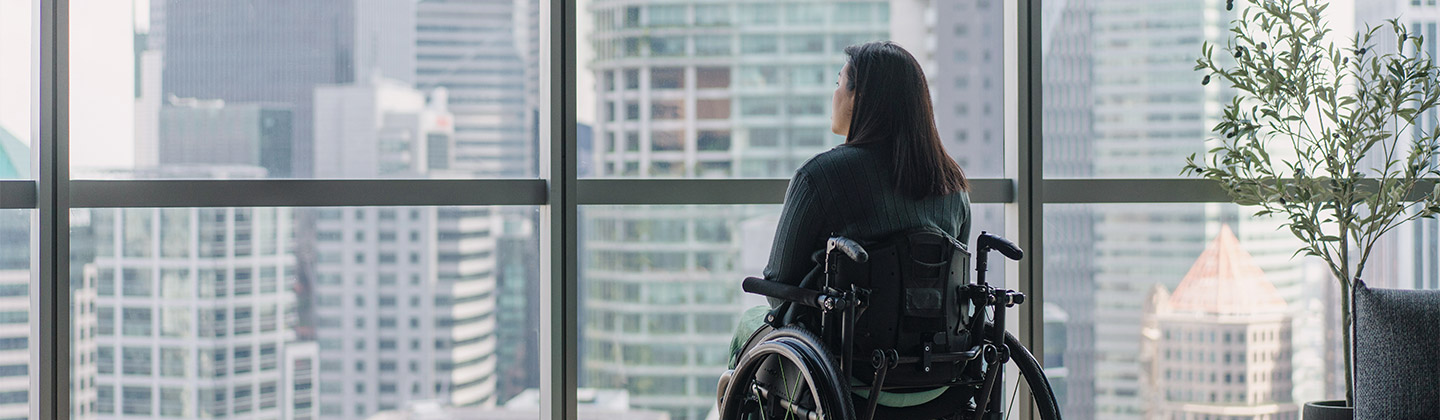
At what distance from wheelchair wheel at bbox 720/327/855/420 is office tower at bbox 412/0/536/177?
110 cm

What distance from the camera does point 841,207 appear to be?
1.78 m

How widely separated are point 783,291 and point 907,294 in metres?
0.22

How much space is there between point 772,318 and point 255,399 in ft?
5.19

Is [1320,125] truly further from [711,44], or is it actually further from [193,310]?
[193,310]

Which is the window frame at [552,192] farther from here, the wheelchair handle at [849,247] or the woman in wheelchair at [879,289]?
the wheelchair handle at [849,247]

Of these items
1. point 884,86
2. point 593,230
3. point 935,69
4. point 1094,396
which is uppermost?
point 935,69

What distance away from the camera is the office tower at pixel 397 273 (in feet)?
8.50

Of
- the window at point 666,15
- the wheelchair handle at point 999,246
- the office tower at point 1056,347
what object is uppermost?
A: the window at point 666,15

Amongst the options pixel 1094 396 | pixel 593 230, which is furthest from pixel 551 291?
pixel 1094 396

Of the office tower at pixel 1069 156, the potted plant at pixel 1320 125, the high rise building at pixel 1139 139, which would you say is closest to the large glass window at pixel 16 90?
the office tower at pixel 1069 156

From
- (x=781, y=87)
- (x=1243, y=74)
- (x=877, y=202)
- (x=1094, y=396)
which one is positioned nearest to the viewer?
(x=877, y=202)

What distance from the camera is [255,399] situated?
2588 millimetres

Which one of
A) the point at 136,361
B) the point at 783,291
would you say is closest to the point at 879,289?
the point at 783,291

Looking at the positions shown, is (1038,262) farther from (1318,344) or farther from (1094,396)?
Answer: (1318,344)
